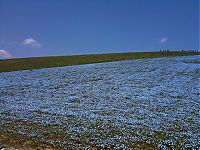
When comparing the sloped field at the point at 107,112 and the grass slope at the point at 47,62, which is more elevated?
the grass slope at the point at 47,62

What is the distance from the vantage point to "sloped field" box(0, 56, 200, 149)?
1441 cm

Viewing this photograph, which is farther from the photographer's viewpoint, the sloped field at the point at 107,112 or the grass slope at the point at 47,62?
the grass slope at the point at 47,62

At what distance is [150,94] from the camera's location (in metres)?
25.4

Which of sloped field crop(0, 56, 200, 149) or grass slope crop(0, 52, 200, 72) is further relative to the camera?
grass slope crop(0, 52, 200, 72)

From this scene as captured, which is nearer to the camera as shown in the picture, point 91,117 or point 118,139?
point 118,139

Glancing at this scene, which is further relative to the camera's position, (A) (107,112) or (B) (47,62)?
(B) (47,62)

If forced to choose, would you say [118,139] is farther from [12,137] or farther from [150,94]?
[150,94]

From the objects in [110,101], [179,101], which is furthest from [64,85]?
[179,101]

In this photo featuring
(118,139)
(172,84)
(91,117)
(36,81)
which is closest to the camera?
(118,139)

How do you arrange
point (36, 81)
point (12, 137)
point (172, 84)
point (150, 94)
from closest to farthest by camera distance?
point (12, 137), point (150, 94), point (172, 84), point (36, 81)

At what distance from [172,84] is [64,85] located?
10.2m

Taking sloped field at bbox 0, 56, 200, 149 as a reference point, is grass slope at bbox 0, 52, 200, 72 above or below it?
above

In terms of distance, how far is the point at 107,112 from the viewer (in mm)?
19688

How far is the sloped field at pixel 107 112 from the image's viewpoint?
14.4 m
